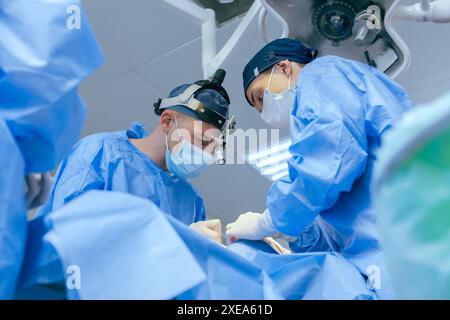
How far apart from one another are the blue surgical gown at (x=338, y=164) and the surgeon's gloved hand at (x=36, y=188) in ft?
1.95

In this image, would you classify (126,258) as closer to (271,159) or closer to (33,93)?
(33,93)

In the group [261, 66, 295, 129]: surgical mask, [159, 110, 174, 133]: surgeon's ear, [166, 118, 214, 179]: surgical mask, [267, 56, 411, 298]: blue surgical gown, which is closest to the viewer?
[267, 56, 411, 298]: blue surgical gown

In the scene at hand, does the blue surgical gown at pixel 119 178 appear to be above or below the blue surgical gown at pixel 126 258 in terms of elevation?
below

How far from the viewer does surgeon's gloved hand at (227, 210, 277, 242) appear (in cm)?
162

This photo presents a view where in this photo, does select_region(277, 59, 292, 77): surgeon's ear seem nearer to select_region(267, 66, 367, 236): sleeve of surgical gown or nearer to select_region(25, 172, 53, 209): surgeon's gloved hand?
select_region(267, 66, 367, 236): sleeve of surgical gown

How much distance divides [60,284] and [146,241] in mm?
192

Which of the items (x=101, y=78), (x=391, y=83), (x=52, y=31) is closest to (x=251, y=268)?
(x=52, y=31)

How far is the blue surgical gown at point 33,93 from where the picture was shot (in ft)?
3.15

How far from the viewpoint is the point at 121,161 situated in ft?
6.48

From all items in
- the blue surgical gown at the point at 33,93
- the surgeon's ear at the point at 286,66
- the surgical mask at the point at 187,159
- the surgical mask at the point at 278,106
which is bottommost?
the surgical mask at the point at 187,159

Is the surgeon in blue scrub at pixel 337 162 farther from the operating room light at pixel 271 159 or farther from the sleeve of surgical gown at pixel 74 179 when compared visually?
the operating room light at pixel 271 159

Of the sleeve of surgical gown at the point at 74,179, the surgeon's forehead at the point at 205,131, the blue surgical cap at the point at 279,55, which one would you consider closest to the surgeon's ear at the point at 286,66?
the blue surgical cap at the point at 279,55

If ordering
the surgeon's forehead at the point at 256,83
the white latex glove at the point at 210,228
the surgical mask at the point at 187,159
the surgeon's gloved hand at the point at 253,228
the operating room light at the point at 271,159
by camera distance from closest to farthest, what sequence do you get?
the surgeon's gloved hand at the point at 253,228, the white latex glove at the point at 210,228, the surgeon's forehead at the point at 256,83, the surgical mask at the point at 187,159, the operating room light at the point at 271,159

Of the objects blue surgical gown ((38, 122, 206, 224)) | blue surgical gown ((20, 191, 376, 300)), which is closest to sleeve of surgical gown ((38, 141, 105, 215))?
blue surgical gown ((38, 122, 206, 224))
